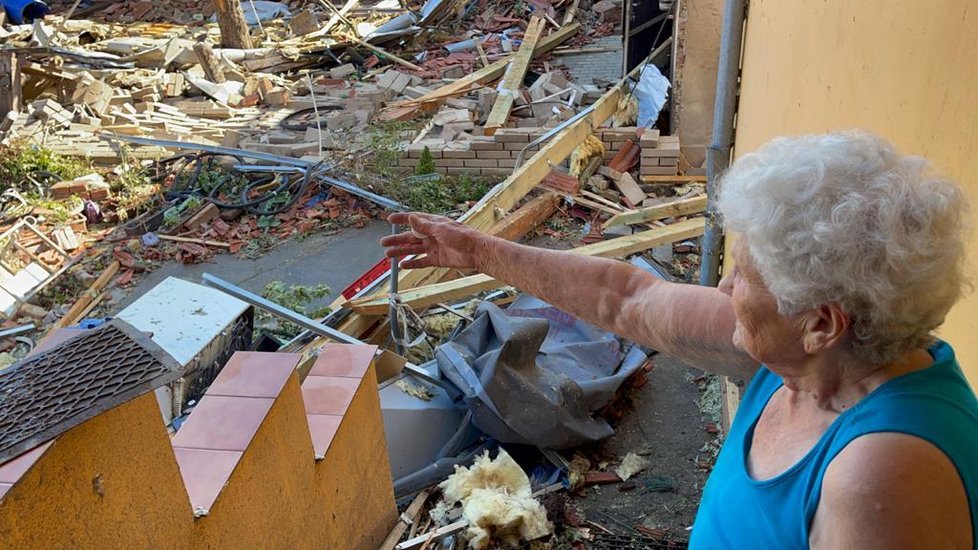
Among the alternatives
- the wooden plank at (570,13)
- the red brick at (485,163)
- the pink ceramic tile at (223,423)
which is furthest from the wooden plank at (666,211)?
the wooden plank at (570,13)

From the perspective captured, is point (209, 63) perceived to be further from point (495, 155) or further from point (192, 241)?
point (495, 155)

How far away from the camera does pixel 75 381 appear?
1.68m

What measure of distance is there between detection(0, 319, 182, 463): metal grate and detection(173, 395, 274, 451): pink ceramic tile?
623 mm

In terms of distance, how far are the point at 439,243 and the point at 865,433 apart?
1641 millimetres

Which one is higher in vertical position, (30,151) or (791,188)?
(791,188)

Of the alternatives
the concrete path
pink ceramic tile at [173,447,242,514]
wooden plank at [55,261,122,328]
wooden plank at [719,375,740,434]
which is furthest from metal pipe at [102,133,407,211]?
pink ceramic tile at [173,447,242,514]

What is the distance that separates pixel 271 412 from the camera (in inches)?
99.0

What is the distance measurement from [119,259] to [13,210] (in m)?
1.84

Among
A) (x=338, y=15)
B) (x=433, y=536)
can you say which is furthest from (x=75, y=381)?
(x=338, y=15)

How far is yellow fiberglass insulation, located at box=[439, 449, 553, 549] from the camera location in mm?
3861

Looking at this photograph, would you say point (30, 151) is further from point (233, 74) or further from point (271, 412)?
point (271, 412)

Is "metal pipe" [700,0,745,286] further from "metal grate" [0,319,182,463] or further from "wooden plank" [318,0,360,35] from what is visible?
"wooden plank" [318,0,360,35]

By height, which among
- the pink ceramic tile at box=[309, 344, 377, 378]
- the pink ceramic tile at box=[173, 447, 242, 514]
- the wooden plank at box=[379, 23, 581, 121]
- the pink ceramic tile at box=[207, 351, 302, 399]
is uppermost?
the pink ceramic tile at box=[207, 351, 302, 399]

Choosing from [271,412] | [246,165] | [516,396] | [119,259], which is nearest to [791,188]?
[271,412]
